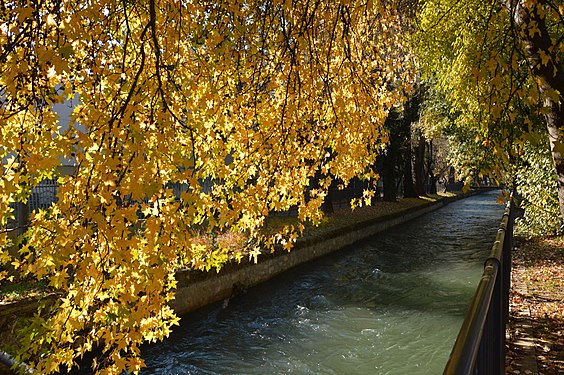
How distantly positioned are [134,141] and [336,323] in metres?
8.22

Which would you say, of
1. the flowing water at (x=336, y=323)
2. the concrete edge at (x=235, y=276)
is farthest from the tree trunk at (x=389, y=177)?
the flowing water at (x=336, y=323)

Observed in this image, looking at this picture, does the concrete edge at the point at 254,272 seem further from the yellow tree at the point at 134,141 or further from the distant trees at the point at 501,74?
the yellow tree at the point at 134,141

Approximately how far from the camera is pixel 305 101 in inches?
203

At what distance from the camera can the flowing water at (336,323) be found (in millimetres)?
8328

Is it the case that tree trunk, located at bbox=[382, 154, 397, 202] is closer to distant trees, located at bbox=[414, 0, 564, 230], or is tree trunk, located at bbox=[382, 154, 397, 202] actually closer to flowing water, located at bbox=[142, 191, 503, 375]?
distant trees, located at bbox=[414, 0, 564, 230]

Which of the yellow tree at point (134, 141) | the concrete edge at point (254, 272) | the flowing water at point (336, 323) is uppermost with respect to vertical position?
the yellow tree at point (134, 141)

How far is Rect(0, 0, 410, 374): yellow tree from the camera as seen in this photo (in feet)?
10.1

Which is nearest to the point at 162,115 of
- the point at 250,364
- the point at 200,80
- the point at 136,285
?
the point at 136,285

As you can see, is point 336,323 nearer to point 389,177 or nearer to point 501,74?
point 501,74

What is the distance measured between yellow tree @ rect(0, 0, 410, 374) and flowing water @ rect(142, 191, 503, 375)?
13.8ft

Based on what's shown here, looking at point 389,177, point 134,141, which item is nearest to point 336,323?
point 134,141

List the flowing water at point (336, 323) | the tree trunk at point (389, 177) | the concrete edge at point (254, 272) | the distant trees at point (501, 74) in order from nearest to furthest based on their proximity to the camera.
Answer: the distant trees at point (501, 74) < the flowing water at point (336, 323) < the concrete edge at point (254, 272) < the tree trunk at point (389, 177)

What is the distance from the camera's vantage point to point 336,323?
33.9 ft

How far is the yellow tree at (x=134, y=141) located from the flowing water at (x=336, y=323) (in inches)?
166
